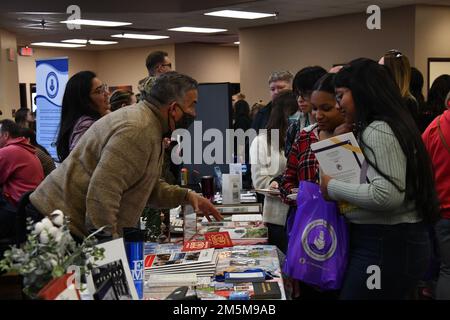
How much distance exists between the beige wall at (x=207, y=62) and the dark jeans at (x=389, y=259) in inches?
462

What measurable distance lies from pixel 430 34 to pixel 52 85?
5.67 metres

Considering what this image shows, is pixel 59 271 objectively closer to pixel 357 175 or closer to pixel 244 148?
pixel 357 175

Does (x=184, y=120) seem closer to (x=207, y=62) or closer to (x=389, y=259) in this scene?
(x=389, y=259)

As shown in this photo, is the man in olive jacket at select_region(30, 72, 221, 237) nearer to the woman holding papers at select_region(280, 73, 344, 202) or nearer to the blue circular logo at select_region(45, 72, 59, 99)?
the woman holding papers at select_region(280, 73, 344, 202)

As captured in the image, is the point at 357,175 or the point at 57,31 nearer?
the point at 357,175

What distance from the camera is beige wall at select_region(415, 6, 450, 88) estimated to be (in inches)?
324

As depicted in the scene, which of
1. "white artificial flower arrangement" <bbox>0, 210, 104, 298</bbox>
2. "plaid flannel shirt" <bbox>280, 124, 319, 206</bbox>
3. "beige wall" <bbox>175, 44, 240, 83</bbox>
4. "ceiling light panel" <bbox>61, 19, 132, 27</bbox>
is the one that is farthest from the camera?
"beige wall" <bbox>175, 44, 240, 83</bbox>

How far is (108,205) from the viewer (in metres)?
1.78

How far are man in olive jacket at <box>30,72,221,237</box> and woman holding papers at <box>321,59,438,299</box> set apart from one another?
23.3 inches

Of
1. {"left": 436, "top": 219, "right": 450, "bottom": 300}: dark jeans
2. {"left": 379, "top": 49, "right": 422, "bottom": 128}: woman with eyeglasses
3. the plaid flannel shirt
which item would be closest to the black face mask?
the plaid flannel shirt

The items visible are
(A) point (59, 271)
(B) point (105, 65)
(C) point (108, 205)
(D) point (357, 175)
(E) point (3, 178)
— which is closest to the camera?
(A) point (59, 271)

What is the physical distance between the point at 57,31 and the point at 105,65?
4.66 meters

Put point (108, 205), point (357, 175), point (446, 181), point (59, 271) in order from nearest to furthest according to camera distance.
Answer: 1. point (59, 271)
2. point (108, 205)
3. point (357, 175)
4. point (446, 181)

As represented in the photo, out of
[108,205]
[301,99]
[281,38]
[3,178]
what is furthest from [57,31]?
[108,205]
